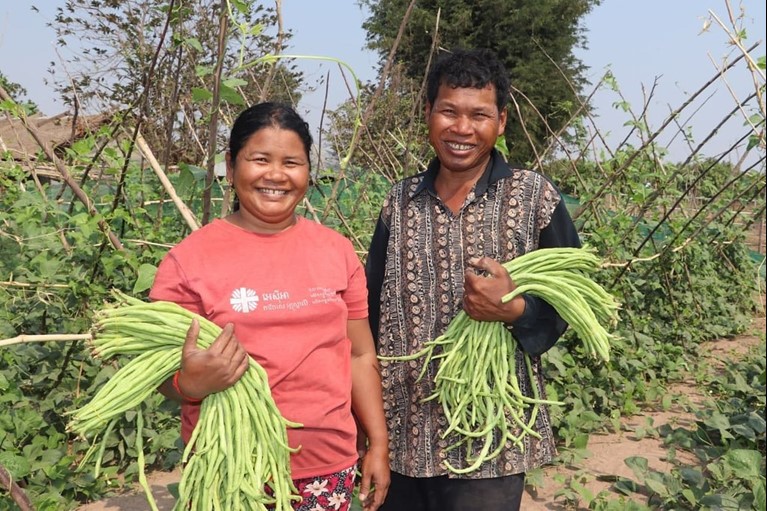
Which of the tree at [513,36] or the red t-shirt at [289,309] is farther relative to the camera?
the tree at [513,36]

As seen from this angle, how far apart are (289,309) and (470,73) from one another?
756 mm

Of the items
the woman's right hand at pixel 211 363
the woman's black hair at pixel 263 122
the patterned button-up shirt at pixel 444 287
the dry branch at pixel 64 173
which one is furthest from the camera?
the dry branch at pixel 64 173

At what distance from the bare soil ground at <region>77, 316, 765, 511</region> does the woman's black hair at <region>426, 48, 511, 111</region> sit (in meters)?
2.17

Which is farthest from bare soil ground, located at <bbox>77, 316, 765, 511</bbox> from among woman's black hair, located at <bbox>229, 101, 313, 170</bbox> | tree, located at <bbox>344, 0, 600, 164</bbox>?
tree, located at <bbox>344, 0, 600, 164</bbox>

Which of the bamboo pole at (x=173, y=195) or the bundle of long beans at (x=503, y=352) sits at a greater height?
the bamboo pole at (x=173, y=195)

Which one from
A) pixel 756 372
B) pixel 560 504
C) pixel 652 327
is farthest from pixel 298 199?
pixel 652 327

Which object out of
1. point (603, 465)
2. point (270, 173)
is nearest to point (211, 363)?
point (270, 173)

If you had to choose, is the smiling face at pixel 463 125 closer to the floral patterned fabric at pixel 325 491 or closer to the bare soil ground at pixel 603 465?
the floral patterned fabric at pixel 325 491

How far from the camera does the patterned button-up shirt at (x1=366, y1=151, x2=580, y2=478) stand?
185cm

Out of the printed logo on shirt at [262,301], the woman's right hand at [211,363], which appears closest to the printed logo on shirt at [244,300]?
the printed logo on shirt at [262,301]

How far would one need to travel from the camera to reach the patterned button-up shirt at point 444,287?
1849 mm

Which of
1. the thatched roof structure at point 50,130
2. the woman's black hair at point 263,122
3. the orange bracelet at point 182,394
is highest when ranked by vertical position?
the thatched roof structure at point 50,130

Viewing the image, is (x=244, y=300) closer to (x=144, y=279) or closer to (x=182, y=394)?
(x=182, y=394)

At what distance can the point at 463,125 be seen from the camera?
1.79 meters
